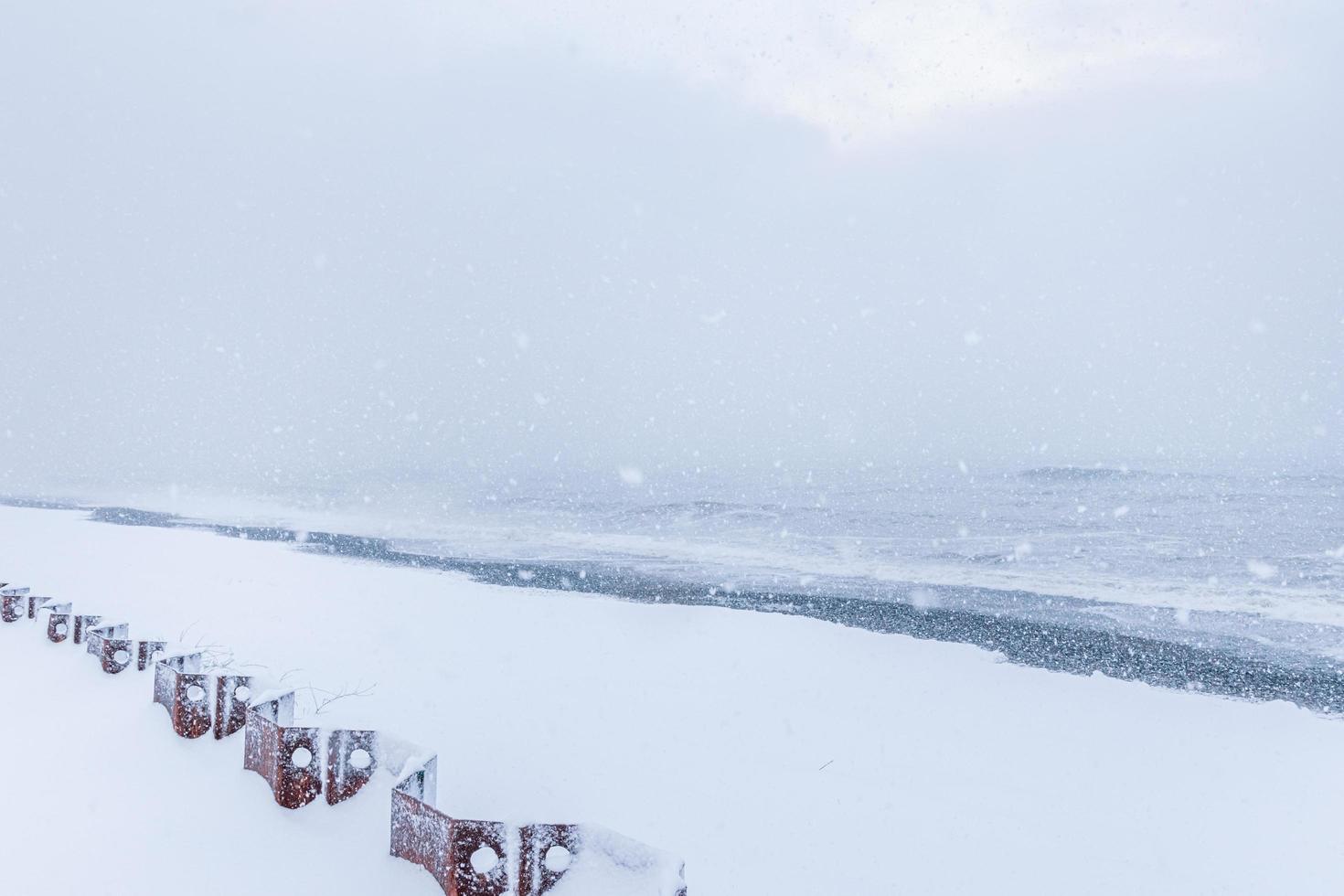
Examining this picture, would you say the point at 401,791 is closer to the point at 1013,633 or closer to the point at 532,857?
the point at 532,857

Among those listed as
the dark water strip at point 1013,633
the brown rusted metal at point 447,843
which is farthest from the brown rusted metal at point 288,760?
the dark water strip at point 1013,633

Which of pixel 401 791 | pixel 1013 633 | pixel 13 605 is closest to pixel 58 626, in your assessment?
pixel 13 605

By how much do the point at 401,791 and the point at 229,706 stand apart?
4.77ft

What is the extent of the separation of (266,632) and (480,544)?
10.1 m

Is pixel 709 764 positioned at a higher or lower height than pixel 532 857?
lower

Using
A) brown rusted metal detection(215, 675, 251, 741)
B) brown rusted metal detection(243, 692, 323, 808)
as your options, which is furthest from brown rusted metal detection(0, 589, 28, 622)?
brown rusted metal detection(243, 692, 323, 808)

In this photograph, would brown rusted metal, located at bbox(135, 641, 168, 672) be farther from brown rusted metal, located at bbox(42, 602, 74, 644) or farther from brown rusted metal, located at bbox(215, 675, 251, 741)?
brown rusted metal, located at bbox(42, 602, 74, 644)

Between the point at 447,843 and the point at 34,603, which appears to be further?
the point at 34,603

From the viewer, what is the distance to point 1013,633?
8.80 m

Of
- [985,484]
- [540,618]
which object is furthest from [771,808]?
[985,484]

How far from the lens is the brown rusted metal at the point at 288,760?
253cm

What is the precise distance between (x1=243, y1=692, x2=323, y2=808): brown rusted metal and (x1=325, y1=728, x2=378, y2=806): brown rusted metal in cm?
5

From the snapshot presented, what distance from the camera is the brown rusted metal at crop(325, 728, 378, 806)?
2.55 meters

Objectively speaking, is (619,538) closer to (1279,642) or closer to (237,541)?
(237,541)
